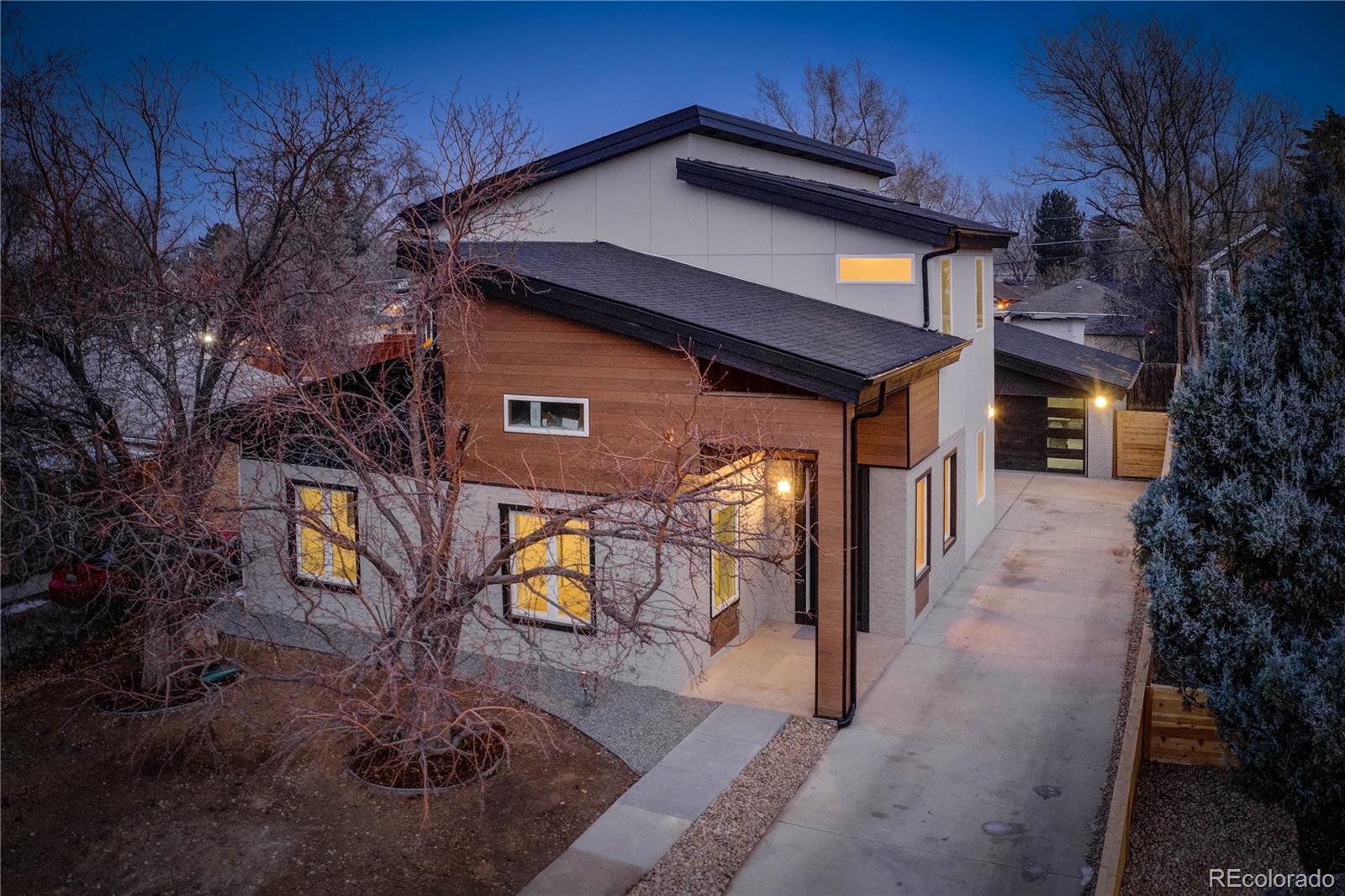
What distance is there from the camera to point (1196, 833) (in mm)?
7766

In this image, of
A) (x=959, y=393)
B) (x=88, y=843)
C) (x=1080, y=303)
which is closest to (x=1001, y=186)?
(x=1080, y=303)

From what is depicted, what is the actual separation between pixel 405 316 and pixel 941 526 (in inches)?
317

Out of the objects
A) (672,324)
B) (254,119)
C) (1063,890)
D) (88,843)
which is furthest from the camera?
(254,119)

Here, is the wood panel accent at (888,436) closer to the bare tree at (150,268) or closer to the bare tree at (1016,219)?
the bare tree at (150,268)

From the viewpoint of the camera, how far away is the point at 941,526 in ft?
48.9

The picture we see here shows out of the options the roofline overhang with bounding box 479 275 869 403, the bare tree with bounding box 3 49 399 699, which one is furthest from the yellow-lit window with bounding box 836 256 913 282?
the bare tree with bounding box 3 49 399 699

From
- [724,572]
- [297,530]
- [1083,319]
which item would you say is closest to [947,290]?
[724,572]

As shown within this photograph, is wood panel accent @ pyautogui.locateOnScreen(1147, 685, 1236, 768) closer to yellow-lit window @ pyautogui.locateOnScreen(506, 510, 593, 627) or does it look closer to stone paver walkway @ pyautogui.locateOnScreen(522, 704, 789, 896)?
stone paver walkway @ pyautogui.locateOnScreen(522, 704, 789, 896)

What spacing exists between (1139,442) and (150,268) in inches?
779

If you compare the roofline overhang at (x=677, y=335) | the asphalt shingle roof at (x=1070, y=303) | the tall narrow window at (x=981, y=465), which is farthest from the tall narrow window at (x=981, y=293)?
the asphalt shingle roof at (x=1070, y=303)

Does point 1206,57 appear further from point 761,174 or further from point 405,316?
point 405,316

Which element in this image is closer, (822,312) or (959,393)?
(822,312)

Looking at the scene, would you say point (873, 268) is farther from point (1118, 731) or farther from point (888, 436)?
point (1118, 731)

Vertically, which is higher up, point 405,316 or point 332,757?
point 405,316
